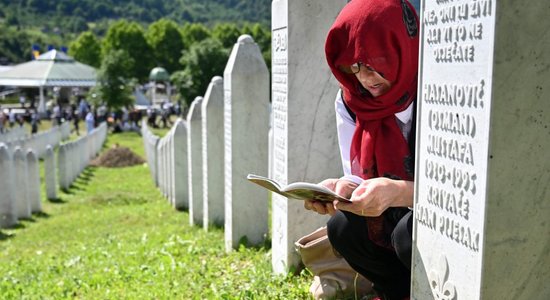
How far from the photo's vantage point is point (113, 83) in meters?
32.2

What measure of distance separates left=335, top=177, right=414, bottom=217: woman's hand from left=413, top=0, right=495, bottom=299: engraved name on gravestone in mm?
151

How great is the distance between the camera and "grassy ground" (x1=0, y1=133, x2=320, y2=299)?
4.50m

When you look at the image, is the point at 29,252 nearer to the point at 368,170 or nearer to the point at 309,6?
the point at 309,6

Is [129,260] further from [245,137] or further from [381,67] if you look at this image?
[381,67]

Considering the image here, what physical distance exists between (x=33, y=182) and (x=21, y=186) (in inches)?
15.7

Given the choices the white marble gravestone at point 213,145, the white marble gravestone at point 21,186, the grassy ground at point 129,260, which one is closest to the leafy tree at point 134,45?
the white marble gravestone at point 21,186

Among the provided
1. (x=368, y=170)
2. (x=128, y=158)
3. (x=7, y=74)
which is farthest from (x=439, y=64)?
(x=7, y=74)

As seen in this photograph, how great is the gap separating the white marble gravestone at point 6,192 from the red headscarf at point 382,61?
28.7 ft

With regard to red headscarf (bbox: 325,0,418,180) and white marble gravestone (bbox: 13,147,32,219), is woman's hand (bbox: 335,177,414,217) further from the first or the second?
white marble gravestone (bbox: 13,147,32,219)

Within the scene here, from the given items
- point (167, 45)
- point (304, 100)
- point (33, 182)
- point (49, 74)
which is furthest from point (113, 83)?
point (304, 100)

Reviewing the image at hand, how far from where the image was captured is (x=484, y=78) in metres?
1.98

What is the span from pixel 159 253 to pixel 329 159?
2.69 m

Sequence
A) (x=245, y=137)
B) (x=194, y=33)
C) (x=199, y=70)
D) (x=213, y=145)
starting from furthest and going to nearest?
(x=194, y=33), (x=199, y=70), (x=213, y=145), (x=245, y=137)

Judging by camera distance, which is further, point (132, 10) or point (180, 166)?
point (132, 10)
